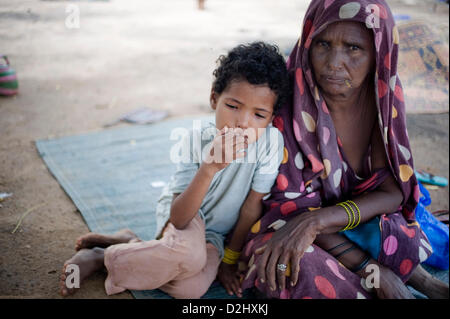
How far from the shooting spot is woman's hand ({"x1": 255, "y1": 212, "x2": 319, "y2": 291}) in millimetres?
1865

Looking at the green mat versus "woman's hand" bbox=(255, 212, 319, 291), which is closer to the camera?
"woman's hand" bbox=(255, 212, 319, 291)

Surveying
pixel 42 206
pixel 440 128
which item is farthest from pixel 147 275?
pixel 440 128

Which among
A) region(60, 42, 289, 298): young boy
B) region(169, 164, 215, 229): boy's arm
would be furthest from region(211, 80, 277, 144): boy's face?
region(169, 164, 215, 229): boy's arm

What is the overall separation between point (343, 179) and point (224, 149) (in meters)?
0.76

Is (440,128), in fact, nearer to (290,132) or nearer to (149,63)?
(290,132)

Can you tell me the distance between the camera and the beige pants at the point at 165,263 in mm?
1986

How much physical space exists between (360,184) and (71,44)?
529cm

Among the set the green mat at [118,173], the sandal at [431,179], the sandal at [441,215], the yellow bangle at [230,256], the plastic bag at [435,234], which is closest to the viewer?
the yellow bangle at [230,256]

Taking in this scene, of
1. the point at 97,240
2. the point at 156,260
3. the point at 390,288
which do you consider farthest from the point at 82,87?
the point at 390,288

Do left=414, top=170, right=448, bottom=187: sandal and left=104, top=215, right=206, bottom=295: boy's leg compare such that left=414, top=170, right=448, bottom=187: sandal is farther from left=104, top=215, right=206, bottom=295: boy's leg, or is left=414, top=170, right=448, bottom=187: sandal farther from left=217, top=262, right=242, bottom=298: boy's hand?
left=104, top=215, right=206, bottom=295: boy's leg

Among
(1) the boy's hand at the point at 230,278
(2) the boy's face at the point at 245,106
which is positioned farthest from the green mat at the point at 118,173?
(2) the boy's face at the point at 245,106

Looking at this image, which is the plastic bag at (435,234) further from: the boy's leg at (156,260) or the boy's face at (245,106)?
the boy's leg at (156,260)

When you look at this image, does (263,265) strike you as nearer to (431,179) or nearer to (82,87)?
(431,179)

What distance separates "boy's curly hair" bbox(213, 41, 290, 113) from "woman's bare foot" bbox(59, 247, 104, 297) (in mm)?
1095
